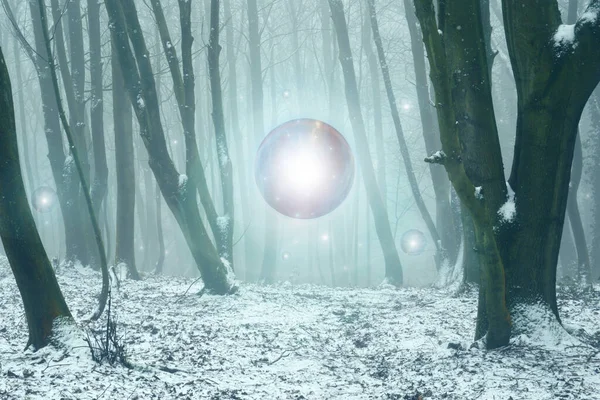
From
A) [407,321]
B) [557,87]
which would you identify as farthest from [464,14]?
[407,321]

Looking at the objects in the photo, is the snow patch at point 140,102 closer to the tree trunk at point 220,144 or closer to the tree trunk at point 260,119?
the tree trunk at point 220,144

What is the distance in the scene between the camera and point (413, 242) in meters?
34.8

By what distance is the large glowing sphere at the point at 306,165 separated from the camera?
70.3 feet

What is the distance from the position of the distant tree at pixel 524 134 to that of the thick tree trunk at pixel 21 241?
3755 mm

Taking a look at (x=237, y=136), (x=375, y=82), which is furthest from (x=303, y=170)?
(x=375, y=82)

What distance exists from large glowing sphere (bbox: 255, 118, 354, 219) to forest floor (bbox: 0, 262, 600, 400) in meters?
13.1

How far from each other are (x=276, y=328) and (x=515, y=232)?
3173 millimetres

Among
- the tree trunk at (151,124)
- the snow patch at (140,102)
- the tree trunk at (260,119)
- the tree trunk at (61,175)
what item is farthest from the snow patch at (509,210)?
the tree trunk at (260,119)

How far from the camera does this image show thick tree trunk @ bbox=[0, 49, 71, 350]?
434 cm

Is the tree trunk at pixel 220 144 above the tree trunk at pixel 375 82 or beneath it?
beneath

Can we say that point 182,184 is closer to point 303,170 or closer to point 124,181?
point 124,181

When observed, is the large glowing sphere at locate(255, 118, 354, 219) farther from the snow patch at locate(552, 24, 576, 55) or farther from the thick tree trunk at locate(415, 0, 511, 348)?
the snow patch at locate(552, 24, 576, 55)

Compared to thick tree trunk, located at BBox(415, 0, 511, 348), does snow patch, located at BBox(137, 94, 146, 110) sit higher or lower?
higher

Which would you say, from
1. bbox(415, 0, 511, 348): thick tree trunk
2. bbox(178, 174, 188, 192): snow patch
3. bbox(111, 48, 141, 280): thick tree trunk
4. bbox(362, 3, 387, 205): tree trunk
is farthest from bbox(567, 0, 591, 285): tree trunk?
bbox(111, 48, 141, 280): thick tree trunk
